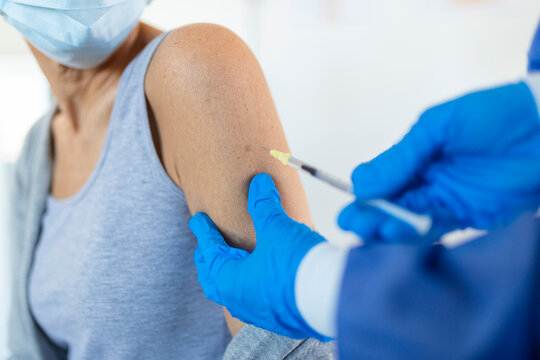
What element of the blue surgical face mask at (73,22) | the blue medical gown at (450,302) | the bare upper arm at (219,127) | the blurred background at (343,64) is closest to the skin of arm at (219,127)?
the bare upper arm at (219,127)

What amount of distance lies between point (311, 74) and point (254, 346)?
5.43 feet

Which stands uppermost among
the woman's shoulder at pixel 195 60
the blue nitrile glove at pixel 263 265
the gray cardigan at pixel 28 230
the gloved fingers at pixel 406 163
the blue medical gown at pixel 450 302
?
the woman's shoulder at pixel 195 60

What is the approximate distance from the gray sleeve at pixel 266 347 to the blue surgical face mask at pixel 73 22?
0.63 m

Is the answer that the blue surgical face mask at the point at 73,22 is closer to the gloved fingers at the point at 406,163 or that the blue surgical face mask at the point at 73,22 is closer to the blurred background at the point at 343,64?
the gloved fingers at the point at 406,163

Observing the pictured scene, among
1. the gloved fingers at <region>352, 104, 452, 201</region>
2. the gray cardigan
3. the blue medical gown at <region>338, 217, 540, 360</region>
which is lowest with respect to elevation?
the gray cardigan

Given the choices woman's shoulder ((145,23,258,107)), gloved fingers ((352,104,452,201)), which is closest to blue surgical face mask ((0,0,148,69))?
woman's shoulder ((145,23,258,107))

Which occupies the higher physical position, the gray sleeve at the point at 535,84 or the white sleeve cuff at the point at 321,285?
the gray sleeve at the point at 535,84

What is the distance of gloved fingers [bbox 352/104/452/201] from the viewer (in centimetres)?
46

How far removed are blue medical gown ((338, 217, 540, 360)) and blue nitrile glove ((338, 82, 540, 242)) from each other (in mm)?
55

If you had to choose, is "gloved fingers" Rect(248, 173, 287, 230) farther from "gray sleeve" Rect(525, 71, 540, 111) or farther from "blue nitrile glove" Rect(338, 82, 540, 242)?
"gray sleeve" Rect(525, 71, 540, 111)

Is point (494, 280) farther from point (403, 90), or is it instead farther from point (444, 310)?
point (403, 90)

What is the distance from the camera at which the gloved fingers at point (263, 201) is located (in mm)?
570

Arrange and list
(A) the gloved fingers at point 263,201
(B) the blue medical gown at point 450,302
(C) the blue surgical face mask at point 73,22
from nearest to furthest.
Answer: (B) the blue medical gown at point 450,302 → (A) the gloved fingers at point 263,201 → (C) the blue surgical face mask at point 73,22

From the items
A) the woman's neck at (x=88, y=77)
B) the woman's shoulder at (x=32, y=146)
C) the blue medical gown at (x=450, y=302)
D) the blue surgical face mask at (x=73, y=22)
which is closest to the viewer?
the blue medical gown at (x=450, y=302)
